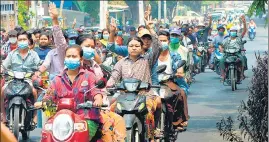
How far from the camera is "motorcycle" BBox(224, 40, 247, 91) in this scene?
20.0 m

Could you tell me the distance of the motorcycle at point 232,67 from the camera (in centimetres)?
2002

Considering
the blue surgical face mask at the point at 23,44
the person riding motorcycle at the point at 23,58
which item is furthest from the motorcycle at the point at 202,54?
the blue surgical face mask at the point at 23,44

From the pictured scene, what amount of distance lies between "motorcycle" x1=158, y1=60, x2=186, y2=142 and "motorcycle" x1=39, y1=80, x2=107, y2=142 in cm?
335

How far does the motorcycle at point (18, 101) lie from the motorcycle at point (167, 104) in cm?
173

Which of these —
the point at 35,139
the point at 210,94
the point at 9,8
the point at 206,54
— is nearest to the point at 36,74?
the point at 35,139

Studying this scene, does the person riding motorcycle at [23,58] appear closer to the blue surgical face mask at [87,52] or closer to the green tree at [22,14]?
the blue surgical face mask at [87,52]

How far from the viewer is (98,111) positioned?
7.64 m

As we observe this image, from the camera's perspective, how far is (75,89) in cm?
763

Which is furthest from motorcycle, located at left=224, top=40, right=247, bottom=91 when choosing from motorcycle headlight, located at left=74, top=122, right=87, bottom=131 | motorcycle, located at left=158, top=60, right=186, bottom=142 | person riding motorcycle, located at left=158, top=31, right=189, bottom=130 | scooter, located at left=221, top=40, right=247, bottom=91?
motorcycle headlight, located at left=74, top=122, right=87, bottom=131

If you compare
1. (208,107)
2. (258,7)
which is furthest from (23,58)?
(208,107)

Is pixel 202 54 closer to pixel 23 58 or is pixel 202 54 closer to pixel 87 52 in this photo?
pixel 23 58

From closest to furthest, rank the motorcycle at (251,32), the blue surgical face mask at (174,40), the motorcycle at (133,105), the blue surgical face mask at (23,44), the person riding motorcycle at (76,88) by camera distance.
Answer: the person riding motorcycle at (76,88)
the motorcycle at (133,105)
the blue surgical face mask at (23,44)
the blue surgical face mask at (174,40)
the motorcycle at (251,32)

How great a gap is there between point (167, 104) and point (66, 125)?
13.5ft

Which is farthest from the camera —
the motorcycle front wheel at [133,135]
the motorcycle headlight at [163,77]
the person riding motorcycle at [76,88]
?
the motorcycle headlight at [163,77]
